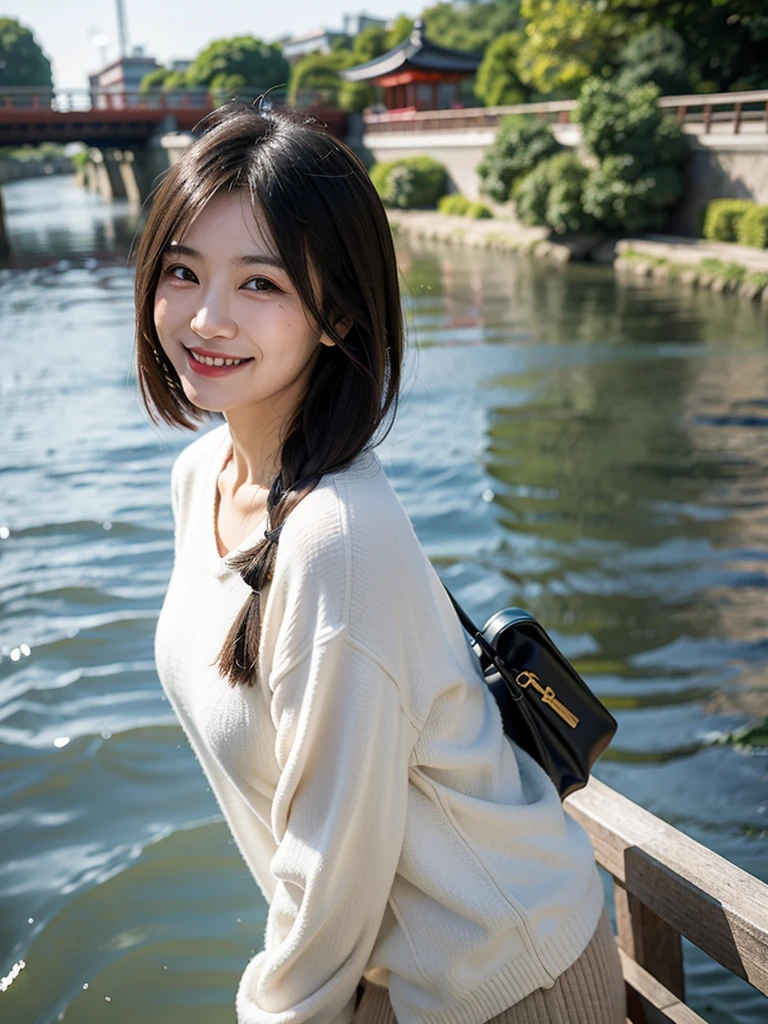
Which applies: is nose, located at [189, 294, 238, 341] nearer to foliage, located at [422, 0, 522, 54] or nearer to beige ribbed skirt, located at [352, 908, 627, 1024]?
beige ribbed skirt, located at [352, 908, 627, 1024]

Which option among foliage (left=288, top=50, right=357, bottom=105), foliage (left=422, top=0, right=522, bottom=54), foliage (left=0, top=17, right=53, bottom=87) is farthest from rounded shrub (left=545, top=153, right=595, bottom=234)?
foliage (left=0, top=17, right=53, bottom=87)

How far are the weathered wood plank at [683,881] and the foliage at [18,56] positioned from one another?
256 ft

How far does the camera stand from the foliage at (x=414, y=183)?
2588cm

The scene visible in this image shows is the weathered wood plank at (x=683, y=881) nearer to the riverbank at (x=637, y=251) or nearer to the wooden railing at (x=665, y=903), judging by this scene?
the wooden railing at (x=665, y=903)

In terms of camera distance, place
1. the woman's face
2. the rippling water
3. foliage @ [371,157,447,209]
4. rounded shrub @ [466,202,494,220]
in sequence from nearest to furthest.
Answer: the woman's face, the rippling water, rounded shrub @ [466,202,494,220], foliage @ [371,157,447,209]

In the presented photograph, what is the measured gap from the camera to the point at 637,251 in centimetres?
1648

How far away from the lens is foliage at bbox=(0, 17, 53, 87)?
69.2 m

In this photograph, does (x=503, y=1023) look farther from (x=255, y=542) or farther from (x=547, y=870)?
(x=255, y=542)

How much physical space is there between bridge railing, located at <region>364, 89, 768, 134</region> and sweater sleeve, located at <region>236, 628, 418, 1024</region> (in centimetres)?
1766

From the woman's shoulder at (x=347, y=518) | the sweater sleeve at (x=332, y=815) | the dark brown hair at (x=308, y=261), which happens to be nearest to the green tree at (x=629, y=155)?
the dark brown hair at (x=308, y=261)

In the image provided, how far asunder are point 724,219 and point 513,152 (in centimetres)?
653

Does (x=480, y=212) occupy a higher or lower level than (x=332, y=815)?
lower

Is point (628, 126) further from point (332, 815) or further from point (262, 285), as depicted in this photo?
point (332, 815)

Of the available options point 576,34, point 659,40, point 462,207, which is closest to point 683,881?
point 659,40
